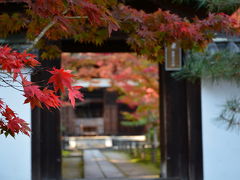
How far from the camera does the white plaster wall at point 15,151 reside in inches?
254

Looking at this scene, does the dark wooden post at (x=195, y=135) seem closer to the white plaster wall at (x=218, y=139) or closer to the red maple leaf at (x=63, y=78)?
the white plaster wall at (x=218, y=139)

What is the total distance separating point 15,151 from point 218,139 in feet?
11.1

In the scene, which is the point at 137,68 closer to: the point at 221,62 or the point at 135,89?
the point at 135,89

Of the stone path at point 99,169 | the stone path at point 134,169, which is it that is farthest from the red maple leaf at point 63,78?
the stone path at point 134,169

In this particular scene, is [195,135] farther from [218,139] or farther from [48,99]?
[48,99]

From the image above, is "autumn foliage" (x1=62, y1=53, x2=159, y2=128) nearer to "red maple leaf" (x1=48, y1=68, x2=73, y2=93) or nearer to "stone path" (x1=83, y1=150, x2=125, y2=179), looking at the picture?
"stone path" (x1=83, y1=150, x2=125, y2=179)

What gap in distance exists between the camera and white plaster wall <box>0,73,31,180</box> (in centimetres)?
645

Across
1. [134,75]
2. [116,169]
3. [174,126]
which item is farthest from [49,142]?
[134,75]

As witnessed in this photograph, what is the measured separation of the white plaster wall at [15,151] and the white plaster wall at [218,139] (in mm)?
2969

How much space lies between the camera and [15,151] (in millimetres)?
6504

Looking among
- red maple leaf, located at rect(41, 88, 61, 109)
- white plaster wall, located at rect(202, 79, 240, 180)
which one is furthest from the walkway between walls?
red maple leaf, located at rect(41, 88, 61, 109)

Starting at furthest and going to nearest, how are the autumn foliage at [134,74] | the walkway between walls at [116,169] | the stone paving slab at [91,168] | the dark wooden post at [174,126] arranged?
the autumn foliage at [134,74]
the stone paving slab at [91,168]
the walkway between walls at [116,169]
the dark wooden post at [174,126]

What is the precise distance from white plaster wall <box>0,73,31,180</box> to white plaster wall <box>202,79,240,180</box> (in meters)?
2.97

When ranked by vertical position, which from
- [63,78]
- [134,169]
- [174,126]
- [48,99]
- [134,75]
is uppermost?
[134,75]
